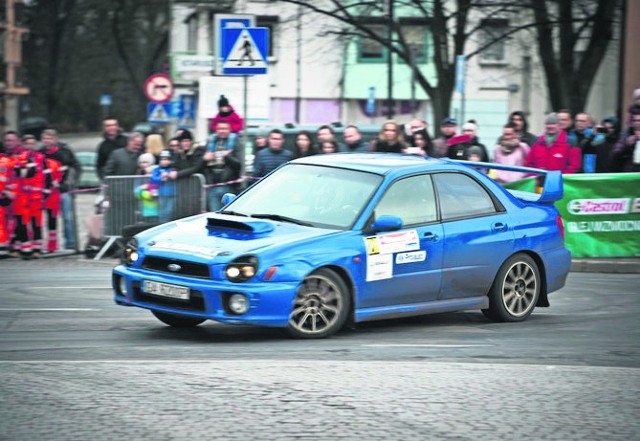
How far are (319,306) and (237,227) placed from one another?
93cm

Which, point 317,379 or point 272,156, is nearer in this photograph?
point 317,379

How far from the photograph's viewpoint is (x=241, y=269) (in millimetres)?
9852

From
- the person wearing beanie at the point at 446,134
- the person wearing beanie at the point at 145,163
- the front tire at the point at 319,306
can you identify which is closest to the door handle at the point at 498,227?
the front tire at the point at 319,306

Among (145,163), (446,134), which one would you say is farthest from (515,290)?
(145,163)

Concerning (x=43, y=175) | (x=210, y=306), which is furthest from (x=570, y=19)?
(x=210, y=306)

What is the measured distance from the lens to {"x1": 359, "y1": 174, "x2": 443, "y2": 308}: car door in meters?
10.6

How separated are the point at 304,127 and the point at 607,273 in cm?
1465

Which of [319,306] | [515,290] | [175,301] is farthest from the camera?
[515,290]

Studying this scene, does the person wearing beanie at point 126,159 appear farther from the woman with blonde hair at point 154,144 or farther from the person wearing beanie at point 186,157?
the woman with blonde hair at point 154,144

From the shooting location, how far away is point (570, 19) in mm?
27953

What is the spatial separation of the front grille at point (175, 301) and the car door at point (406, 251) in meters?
1.37

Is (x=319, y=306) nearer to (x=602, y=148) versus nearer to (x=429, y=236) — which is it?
(x=429, y=236)

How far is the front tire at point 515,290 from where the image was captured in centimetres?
1167

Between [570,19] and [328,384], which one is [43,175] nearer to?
[328,384]
